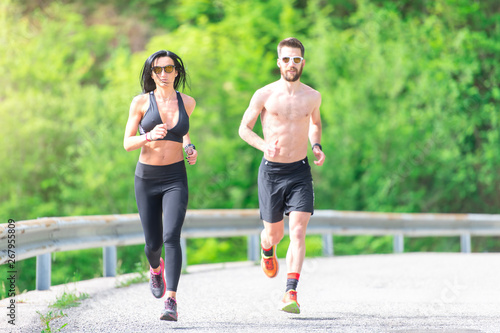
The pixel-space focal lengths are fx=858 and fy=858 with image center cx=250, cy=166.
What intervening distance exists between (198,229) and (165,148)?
4.91m

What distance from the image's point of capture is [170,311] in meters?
6.39

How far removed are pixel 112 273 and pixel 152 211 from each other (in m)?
3.43

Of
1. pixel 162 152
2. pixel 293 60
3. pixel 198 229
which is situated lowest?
pixel 198 229

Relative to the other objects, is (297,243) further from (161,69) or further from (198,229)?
(198,229)

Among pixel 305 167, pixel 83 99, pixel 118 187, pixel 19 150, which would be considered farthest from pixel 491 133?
pixel 305 167

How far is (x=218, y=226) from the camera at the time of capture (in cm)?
1191

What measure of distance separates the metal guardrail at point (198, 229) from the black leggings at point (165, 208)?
1.19 m

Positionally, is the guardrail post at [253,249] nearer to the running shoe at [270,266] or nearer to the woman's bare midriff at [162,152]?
the running shoe at [270,266]

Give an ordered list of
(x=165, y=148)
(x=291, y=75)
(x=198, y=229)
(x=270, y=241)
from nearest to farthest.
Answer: (x=165, y=148)
(x=291, y=75)
(x=270, y=241)
(x=198, y=229)

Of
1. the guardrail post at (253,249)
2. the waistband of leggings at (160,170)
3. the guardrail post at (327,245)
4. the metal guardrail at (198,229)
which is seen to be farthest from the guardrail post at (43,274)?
the guardrail post at (327,245)

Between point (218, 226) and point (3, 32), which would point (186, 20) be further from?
point (218, 226)

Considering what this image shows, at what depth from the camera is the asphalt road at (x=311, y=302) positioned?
6375 mm

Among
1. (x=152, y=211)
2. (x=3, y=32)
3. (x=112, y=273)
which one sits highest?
(x=3, y=32)

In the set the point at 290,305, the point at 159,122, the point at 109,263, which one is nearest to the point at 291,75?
the point at 159,122
